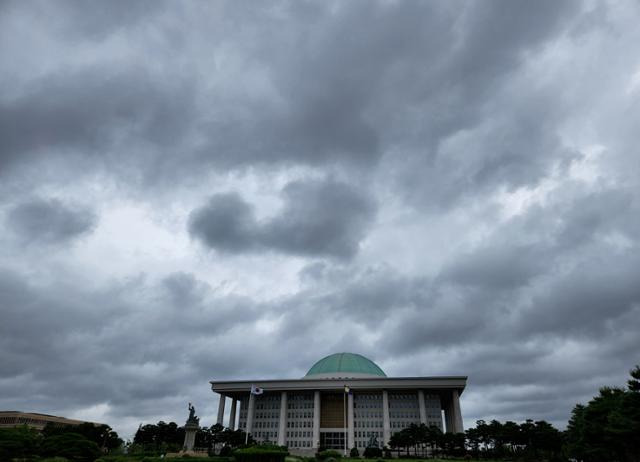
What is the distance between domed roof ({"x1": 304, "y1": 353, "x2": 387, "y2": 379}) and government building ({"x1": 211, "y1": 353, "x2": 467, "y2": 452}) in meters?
0.42

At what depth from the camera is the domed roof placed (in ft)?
329

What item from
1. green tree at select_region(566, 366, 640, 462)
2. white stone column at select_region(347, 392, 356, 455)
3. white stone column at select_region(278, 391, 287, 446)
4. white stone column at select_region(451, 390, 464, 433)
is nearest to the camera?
green tree at select_region(566, 366, 640, 462)

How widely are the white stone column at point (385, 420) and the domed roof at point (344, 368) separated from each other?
9.63 meters

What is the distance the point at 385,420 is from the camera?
289 feet

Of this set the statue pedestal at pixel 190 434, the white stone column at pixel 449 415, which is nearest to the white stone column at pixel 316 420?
the white stone column at pixel 449 415

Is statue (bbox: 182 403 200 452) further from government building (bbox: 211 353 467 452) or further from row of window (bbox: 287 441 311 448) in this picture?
row of window (bbox: 287 441 311 448)

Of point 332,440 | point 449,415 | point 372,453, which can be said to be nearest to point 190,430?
point 372,453

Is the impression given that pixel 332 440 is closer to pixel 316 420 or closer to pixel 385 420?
pixel 316 420

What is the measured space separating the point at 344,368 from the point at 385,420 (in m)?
17.1

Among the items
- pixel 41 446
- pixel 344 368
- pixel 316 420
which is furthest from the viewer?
pixel 344 368

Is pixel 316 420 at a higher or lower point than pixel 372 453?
higher

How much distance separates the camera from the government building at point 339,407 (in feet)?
293

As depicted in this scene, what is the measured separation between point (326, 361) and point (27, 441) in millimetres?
75212

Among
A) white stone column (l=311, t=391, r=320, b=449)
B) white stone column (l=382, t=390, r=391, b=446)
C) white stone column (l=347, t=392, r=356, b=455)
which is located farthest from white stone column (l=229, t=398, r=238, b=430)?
white stone column (l=382, t=390, r=391, b=446)
